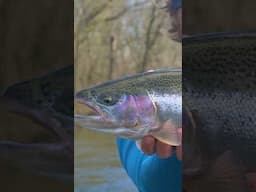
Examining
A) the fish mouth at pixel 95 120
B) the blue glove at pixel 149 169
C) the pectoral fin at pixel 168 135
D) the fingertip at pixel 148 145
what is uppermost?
the fish mouth at pixel 95 120

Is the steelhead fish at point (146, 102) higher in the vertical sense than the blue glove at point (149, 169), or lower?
higher

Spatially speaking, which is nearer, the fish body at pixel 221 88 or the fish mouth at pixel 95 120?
the fish mouth at pixel 95 120

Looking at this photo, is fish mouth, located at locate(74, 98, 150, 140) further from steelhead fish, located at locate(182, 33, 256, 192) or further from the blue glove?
steelhead fish, located at locate(182, 33, 256, 192)

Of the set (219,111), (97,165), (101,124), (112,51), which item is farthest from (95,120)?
(219,111)

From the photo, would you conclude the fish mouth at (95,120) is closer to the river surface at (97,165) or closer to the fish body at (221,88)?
the river surface at (97,165)
